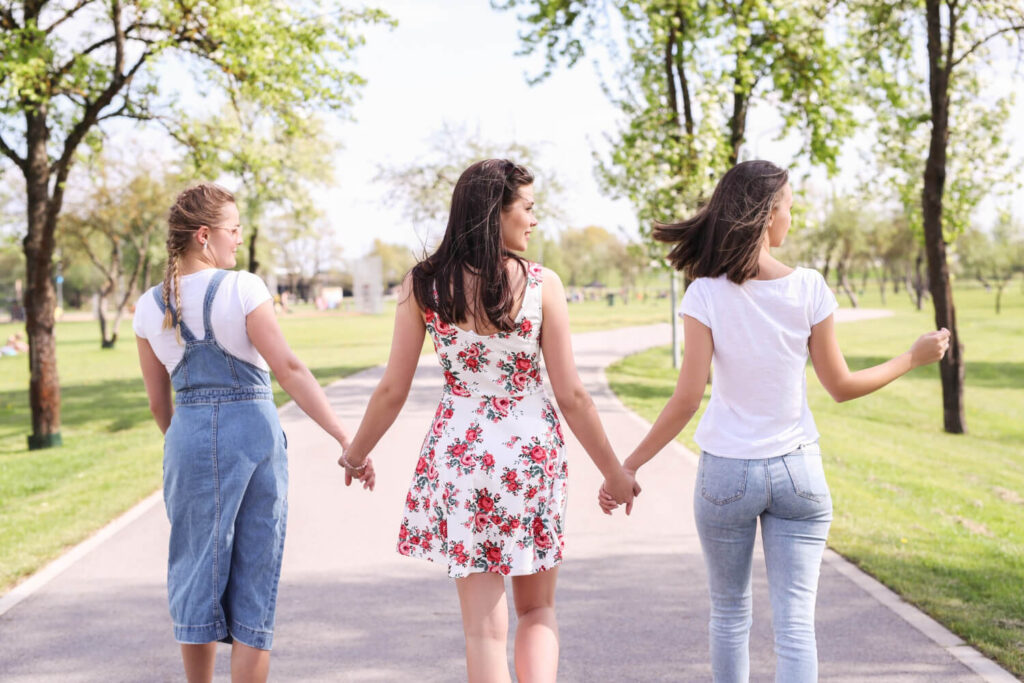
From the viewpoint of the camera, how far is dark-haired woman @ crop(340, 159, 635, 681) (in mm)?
3043

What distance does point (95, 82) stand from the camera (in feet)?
45.4

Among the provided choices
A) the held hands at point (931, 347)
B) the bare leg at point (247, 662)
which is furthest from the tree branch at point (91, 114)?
the held hands at point (931, 347)

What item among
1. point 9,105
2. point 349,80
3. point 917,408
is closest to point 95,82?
point 9,105

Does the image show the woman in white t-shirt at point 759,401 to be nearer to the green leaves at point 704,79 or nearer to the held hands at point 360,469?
the held hands at point 360,469

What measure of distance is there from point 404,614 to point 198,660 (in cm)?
168

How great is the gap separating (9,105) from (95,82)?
1123mm

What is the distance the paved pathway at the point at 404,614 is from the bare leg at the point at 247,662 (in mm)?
791

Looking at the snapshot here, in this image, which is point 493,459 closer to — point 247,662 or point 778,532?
point 778,532

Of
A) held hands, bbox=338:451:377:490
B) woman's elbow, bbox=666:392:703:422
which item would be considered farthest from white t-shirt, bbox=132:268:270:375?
woman's elbow, bbox=666:392:703:422

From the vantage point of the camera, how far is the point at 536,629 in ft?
10.4

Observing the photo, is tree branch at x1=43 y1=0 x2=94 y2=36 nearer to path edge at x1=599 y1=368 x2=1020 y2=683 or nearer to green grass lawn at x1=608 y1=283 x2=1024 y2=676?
green grass lawn at x1=608 y1=283 x2=1024 y2=676

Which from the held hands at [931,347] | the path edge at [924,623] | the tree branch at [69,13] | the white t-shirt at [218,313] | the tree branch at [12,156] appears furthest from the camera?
the tree branch at [69,13]

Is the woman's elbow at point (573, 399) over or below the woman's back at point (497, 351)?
below

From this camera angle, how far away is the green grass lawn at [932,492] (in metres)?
5.25
